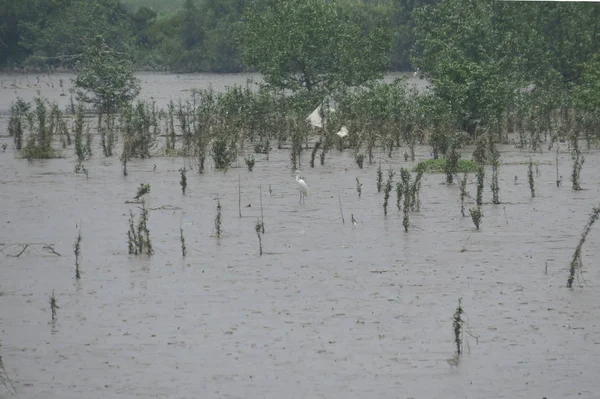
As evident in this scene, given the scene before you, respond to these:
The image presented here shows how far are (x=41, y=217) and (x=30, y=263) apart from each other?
8.86 ft

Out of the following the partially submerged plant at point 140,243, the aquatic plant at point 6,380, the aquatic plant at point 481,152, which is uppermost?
the aquatic plant at point 481,152

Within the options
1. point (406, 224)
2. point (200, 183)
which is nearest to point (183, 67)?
point (200, 183)

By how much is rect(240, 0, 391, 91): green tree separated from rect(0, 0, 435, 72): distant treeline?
76.6 inches

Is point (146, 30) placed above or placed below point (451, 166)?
above

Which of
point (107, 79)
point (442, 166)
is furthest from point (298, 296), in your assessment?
point (107, 79)

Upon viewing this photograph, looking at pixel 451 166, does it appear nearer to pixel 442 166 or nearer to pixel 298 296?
pixel 442 166

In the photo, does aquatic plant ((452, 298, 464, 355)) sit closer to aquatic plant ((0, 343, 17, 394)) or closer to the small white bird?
aquatic plant ((0, 343, 17, 394))

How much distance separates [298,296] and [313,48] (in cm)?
1704

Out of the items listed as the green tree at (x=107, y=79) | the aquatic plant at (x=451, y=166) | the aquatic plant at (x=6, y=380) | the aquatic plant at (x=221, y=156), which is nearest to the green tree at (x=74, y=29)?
the green tree at (x=107, y=79)

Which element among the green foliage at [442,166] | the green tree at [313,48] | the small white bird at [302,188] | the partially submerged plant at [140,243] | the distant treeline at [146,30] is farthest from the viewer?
the distant treeline at [146,30]

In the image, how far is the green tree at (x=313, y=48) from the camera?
1036 inches

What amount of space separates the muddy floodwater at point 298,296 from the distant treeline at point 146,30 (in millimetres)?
15620

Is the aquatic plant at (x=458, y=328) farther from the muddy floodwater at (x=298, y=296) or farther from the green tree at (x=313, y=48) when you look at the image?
the green tree at (x=313, y=48)

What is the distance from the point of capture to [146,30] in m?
49.4
